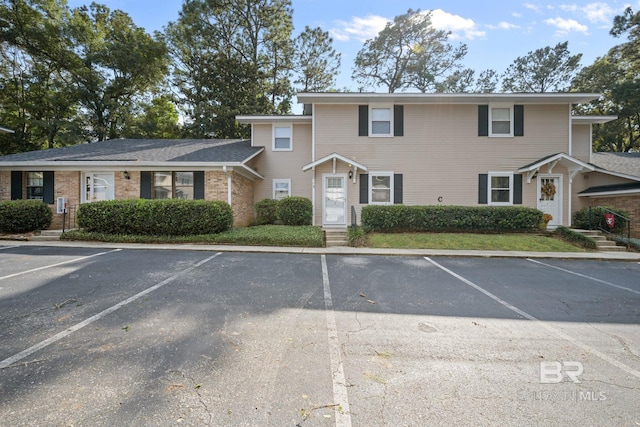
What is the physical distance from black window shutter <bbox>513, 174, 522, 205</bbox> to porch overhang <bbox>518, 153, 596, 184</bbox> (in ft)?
1.01

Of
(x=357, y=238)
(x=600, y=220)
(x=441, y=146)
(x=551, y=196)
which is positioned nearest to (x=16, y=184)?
(x=357, y=238)

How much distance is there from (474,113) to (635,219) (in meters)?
7.56

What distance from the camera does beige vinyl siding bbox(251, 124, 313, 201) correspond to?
14.3m

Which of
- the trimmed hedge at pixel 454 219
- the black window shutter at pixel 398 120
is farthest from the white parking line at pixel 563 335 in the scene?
the black window shutter at pixel 398 120

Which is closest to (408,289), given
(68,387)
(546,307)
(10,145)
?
(546,307)

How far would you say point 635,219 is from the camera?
1129 cm

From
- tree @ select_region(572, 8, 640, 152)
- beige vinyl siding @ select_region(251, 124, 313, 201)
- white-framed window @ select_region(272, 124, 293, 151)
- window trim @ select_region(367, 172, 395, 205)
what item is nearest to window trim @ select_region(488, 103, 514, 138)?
window trim @ select_region(367, 172, 395, 205)

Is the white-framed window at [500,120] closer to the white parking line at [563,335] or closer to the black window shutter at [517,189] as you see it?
the black window shutter at [517,189]

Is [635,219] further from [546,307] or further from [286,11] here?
[286,11]

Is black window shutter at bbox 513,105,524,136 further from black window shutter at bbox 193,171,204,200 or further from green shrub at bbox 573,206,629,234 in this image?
black window shutter at bbox 193,171,204,200

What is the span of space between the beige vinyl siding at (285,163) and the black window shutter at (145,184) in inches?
184

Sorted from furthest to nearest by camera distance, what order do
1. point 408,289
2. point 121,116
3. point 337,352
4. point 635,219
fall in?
point 121,116, point 635,219, point 408,289, point 337,352

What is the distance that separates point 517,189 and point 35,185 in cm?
2144

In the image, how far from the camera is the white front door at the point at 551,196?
12469 mm
